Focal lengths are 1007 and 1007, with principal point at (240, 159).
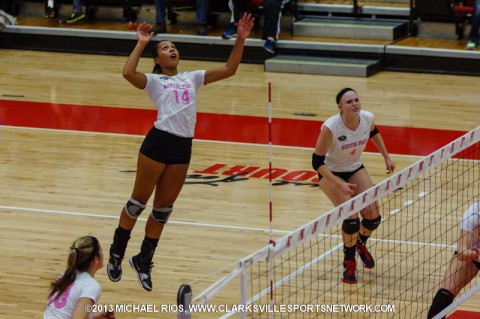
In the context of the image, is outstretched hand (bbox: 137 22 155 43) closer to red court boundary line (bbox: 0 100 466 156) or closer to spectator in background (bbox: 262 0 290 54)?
red court boundary line (bbox: 0 100 466 156)

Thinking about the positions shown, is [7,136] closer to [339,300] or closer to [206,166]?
[206,166]

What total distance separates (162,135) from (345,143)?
174cm

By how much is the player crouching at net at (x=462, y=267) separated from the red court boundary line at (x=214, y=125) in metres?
5.90

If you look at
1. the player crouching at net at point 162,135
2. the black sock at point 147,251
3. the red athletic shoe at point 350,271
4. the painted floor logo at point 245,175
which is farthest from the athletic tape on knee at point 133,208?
the painted floor logo at point 245,175

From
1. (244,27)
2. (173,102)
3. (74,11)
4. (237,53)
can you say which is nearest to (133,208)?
(173,102)

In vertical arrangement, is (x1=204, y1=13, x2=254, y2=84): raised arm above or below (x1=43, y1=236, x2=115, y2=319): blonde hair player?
above

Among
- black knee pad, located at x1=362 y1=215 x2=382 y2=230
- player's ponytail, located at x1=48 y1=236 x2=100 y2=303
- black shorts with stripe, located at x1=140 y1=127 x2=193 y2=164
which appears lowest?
black knee pad, located at x1=362 y1=215 x2=382 y2=230

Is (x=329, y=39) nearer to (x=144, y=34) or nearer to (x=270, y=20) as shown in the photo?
(x=270, y=20)

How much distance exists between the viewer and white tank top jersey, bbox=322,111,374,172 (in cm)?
909

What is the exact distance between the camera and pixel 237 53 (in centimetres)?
860

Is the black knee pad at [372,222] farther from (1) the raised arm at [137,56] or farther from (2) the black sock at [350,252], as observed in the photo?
(1) the raised arm at [137,56]

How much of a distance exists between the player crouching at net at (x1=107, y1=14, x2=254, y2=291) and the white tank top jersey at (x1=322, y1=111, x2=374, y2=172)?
114cm

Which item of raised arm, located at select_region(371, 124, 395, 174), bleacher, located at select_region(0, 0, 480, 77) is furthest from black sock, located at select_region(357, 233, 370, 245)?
bleacher, located at select_region(0, 0, 480, 77)

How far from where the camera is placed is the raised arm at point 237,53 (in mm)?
8466
